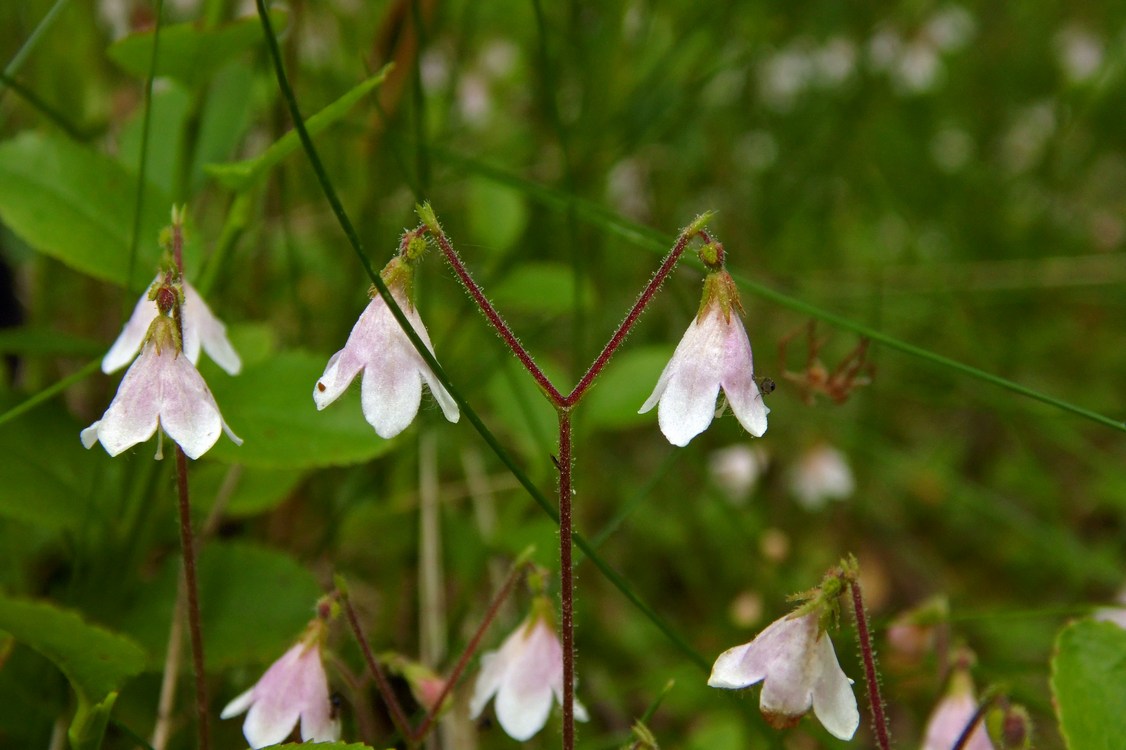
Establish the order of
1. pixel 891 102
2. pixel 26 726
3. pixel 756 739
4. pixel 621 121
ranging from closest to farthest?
1. pixel 26 726
2. pixel 756 739
3. pixel 621 121
4. pixel 891 102

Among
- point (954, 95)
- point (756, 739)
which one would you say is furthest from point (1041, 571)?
point (954, 95)

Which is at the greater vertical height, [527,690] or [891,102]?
[891,102]

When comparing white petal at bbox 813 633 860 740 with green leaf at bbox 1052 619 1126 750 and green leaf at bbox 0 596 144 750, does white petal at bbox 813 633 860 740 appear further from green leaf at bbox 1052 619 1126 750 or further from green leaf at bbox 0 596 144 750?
green leaf at bbox 0 596 144 750

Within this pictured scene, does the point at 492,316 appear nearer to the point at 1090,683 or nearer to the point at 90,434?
the point at 90,434

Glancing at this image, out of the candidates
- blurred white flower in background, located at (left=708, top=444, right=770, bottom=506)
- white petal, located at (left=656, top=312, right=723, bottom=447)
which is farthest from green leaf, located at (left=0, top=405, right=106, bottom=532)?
blurred white flower in background, located at (left=708, top=444, right=770, bottom=506)

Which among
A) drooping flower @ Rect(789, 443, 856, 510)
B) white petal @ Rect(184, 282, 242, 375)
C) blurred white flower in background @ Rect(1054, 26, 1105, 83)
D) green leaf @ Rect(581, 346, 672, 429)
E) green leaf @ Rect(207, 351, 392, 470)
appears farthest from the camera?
blurred white flower in background @ Rect(1054, 26, 1105, 83)

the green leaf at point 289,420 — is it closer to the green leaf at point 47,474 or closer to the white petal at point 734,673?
the green leaf at point 47,474

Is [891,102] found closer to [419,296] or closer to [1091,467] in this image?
[1091,467]

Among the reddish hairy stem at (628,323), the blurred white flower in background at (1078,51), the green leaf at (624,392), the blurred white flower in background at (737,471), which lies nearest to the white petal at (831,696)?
the reddish hairy stem at (628,323)

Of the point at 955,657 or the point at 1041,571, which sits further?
the point at 1041,571
